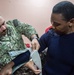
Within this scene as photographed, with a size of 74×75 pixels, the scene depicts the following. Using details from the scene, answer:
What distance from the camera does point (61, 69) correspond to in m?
0.96

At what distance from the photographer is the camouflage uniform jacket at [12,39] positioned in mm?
1007

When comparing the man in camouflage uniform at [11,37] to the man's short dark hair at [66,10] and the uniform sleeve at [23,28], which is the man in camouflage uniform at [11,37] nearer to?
the uniform sleeve at [23,28]

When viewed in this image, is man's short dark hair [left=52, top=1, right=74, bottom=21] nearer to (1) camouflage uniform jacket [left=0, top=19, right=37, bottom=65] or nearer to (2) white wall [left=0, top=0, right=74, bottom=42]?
(1) camouflage uniform jacket [left=0, top=19, right=37, bottom=65]

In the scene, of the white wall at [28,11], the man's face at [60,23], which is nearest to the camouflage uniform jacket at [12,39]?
the man's face at [60,23]

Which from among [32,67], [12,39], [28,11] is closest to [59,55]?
[32,67]

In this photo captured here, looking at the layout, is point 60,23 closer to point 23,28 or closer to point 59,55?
point 59,55

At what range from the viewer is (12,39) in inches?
42.8

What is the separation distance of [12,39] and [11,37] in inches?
0.6

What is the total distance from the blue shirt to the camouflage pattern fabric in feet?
0.64

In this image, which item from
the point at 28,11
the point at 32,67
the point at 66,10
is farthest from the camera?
Answer: the point at 28,11

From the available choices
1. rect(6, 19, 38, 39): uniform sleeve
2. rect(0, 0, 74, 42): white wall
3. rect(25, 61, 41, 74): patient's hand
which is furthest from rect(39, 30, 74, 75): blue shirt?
rect(0, 0, 74, 42): white wall

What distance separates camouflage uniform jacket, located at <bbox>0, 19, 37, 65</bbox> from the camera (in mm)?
1007

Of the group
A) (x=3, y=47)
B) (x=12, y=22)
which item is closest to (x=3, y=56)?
(x=3, y=47)

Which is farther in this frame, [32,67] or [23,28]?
[23,28]
